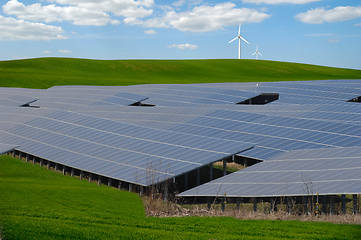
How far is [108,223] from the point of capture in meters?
19.3

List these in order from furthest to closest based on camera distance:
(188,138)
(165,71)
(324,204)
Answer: (165,71)
(188,138)
(324,204)

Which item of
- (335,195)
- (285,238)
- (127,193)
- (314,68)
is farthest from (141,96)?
(314,68)

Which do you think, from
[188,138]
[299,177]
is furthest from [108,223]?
[188,138]

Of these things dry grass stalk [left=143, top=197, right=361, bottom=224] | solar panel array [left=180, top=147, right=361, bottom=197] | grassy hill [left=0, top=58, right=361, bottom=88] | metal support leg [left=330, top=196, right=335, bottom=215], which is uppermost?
grassy hill [left=0, top=58, right=361, bottom=88]

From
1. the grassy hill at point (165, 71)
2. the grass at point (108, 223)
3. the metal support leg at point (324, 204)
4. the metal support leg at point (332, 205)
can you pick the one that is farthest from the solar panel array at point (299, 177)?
the grassy hill at point (165, 71)

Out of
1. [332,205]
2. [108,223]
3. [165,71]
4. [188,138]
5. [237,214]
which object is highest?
[165,71]

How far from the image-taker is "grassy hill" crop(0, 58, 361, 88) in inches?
4813

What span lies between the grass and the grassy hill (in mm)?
88308

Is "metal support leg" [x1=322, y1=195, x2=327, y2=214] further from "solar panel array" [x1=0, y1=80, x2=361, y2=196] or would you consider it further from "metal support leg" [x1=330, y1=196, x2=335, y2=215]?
"solar panel array" [x1=0, y1=80, x2=361, y2=196]

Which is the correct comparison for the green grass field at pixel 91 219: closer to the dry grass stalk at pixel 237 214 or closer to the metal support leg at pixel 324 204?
the dry grass stalk at pixel 237 214

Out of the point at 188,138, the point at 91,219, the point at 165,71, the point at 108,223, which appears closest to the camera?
the point at 108,223

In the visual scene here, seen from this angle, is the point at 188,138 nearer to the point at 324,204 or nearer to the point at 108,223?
the point at 324,204

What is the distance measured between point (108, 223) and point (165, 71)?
11920 cm

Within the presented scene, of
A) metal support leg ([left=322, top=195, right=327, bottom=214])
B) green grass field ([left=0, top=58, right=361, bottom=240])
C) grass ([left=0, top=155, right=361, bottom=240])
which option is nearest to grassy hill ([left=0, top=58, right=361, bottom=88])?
green grass field ([left=0, top=58, right=361, bottom=240])
